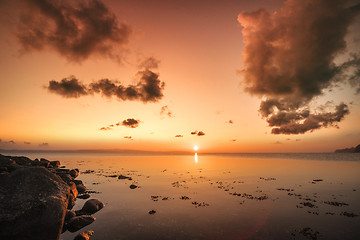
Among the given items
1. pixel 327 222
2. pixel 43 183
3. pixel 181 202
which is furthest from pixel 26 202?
pixel 327 222

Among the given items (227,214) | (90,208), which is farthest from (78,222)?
(227,214)

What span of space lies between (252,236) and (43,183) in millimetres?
16871

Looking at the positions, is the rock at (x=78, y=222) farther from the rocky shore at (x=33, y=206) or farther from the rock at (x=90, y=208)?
the rock at (x=90, y=208)

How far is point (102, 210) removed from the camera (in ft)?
62.1

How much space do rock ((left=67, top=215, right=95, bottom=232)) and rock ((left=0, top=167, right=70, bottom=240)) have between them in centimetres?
279

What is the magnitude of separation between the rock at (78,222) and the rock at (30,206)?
2.79 m

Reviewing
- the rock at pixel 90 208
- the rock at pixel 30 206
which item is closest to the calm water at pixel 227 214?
the rock at pixel 90 208

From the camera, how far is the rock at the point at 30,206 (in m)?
10.2

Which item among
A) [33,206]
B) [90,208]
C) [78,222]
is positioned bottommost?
[90,208]

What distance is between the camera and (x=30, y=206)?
430 inches

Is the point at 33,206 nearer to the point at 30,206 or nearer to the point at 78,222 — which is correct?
the point at 30,206

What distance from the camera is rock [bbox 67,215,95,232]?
45.9 feet

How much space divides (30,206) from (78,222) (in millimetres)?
5063

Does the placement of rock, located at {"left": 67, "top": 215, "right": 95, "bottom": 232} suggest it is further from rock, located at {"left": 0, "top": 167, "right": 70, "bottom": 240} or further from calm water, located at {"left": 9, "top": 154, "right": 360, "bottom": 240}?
rock, located at {"left": 0, "top": 167, "right": 70, "bottom": 240}
